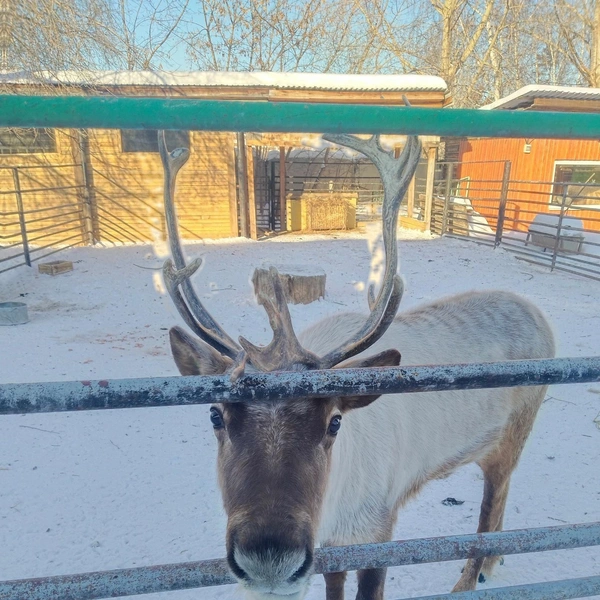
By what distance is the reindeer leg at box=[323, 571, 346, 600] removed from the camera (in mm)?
2586

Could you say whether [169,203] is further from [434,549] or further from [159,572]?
[434,549]

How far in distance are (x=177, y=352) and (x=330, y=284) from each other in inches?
296

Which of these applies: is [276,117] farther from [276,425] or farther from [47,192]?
[47,192]

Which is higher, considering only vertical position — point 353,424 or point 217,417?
point 217,417

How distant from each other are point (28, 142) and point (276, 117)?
14.0m

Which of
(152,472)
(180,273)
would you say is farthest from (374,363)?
(152,472)

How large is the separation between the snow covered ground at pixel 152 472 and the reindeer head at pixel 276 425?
5.07ft

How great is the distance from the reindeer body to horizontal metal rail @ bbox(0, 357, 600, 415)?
2.99 feet

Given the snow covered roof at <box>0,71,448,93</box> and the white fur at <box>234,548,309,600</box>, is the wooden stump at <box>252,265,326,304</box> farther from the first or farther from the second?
the snow covered roof at <box>0,71,448,93</box>

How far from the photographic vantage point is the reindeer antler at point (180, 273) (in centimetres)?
184

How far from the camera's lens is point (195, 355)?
1.84 metres

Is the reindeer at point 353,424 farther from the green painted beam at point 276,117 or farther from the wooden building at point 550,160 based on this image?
the wooden building at point 550,160

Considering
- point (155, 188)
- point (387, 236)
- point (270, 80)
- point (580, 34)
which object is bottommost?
point (155, 188)

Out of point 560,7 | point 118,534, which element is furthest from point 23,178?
point 560,7
